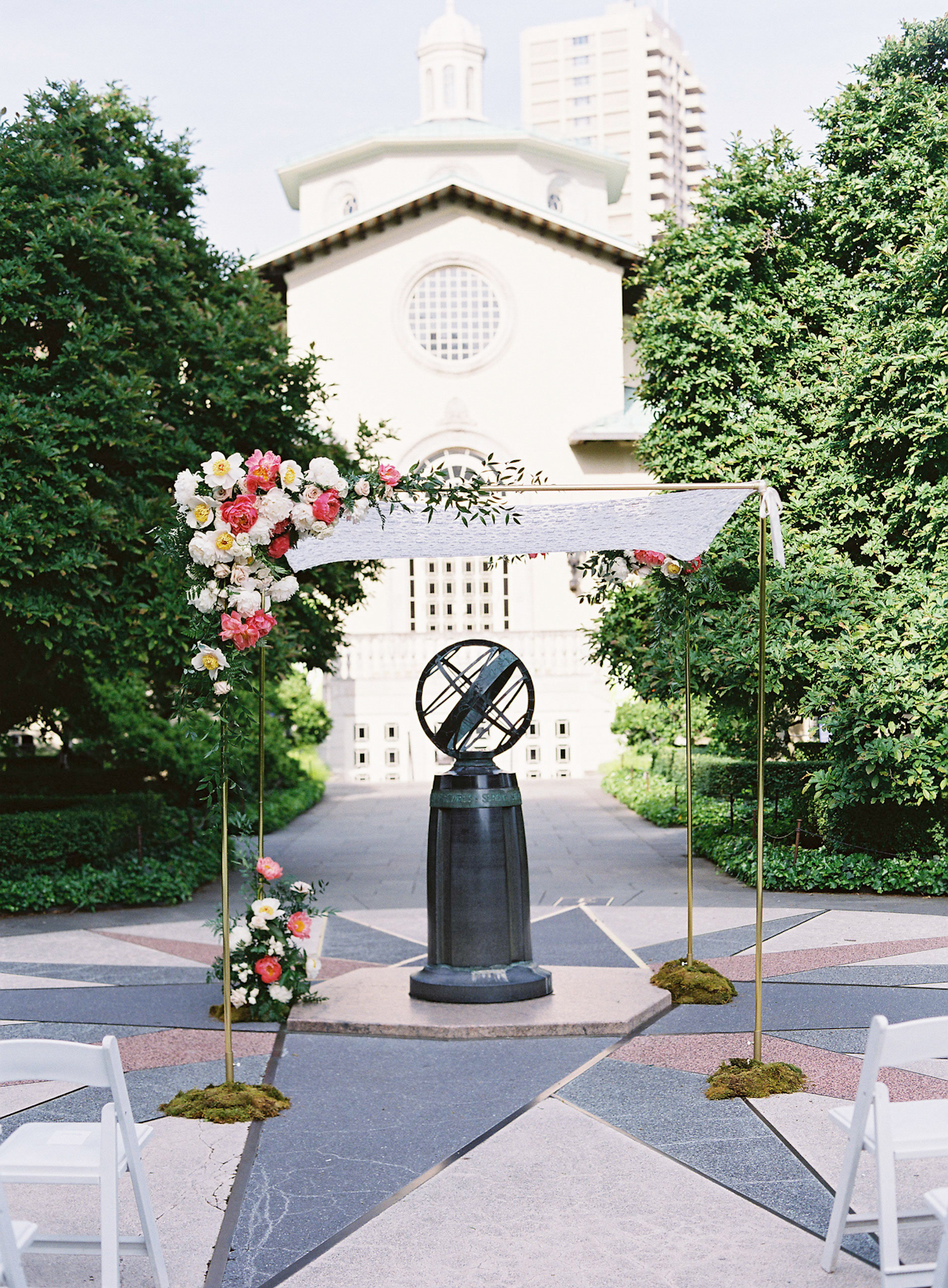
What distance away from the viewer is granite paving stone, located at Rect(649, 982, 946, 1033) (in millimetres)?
7426

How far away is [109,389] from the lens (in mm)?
11281

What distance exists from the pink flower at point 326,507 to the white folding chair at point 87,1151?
9.94ft

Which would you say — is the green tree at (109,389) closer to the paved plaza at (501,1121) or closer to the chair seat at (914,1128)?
the paved plaza at (501,1121)

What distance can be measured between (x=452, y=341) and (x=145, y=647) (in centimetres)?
1976

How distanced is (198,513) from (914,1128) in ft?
13.0

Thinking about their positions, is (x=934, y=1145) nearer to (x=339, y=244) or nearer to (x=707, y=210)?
(x=707, y=210)

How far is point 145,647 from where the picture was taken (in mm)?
11336

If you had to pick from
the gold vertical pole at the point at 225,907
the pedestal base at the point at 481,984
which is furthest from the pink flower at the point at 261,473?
the pedestal base at the point at 481,984

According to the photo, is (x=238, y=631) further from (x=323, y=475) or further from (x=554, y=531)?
(x=554, y=531)

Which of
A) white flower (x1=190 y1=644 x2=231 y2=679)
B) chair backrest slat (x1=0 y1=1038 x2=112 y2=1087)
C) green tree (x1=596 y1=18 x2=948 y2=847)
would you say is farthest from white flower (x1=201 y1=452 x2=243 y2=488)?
green tree (x1=596 y1=18 x2=948 y2=847)

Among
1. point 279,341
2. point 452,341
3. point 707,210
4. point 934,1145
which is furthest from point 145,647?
point 452,341

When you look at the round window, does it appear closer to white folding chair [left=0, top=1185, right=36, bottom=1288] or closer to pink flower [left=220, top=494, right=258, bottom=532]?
pink flower [left=220, top=494, right=258, bottom=532]

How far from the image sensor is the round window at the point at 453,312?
97.5ft

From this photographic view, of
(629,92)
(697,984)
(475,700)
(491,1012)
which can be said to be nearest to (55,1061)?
(491,1012)
